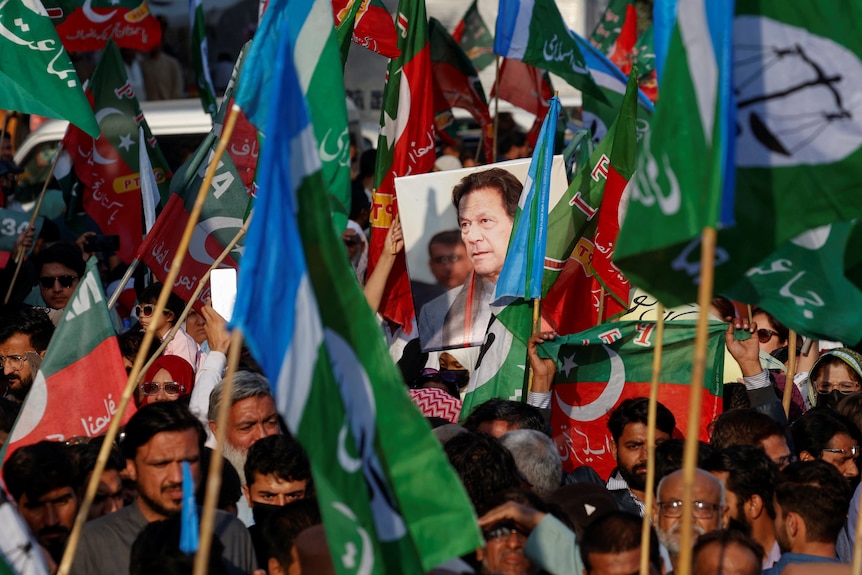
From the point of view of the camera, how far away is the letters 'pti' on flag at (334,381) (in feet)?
12.5

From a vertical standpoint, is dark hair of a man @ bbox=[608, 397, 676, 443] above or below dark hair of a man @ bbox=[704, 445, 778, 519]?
above

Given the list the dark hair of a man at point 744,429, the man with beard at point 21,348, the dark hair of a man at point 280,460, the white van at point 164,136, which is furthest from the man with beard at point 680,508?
the white van at point 164,136

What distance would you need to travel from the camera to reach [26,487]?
15.1ft

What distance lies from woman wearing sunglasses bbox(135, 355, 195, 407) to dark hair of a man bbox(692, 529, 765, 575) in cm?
294

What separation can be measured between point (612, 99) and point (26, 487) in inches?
246

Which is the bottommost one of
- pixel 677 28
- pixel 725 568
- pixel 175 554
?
pixel 725 568

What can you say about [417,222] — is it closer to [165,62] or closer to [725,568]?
[725,568]

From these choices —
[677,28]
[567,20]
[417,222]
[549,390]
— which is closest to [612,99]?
[417,222]

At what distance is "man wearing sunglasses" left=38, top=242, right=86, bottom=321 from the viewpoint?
26.9ft

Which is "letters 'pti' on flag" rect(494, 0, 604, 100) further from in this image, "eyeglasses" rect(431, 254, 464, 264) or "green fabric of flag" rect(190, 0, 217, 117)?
"green fabric of flag" rect(190, 0, 217, 117)

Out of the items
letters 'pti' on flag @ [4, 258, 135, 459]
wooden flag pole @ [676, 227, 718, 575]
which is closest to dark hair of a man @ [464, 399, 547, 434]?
letters 'pti' on flag @ [4, 258, 135, 459]

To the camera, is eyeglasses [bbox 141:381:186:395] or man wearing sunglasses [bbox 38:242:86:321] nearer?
eyeglasses [bbox 141:381:186:395]

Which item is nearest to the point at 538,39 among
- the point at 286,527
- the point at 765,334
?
the point at 765,334

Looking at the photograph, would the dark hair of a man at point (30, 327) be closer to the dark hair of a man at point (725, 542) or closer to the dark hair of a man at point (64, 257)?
the dark hair of a man at point (64, 257)
